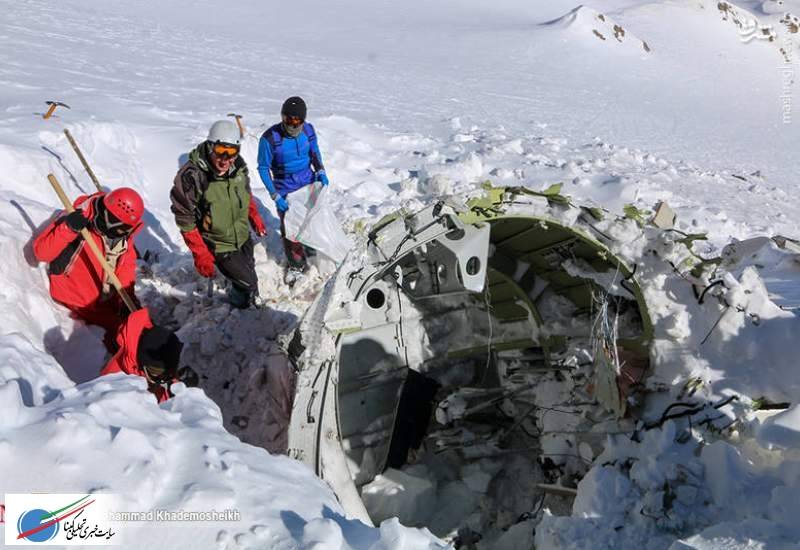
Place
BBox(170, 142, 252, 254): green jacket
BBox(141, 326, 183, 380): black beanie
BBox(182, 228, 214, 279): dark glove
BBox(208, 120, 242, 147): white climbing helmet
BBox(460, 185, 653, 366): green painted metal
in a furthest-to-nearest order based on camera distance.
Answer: BBox(182, 228, 214, 279): dark glove < BBox(170, 142, 252, 254): green jacket < BBox(208, 120, 242, 147): white climbing helmet < BBox(460, 185, 653, 366): green painted metal < BBox(141, 326, 183, 380): black beanie

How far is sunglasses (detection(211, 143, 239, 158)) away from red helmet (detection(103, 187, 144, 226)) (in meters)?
1.06

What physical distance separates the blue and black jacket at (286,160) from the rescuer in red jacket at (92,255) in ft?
7.07

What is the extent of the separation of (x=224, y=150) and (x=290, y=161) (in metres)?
1.52

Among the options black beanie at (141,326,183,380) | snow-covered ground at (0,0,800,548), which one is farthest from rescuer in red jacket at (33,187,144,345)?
black beanie at (141,326,183,380)

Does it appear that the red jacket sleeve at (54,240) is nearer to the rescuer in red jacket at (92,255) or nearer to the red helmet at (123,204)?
the rescuer in red jacket at (92,255)

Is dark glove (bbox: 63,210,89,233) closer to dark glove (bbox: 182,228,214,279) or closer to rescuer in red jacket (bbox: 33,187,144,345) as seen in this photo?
rescuer in red jacket (bbox: 33,187,144,345)

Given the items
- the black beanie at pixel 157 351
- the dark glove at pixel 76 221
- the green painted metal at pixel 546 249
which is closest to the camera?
the black beanie at pixel 157 351

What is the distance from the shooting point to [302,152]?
6977 millimetres

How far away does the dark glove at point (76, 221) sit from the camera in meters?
4.43

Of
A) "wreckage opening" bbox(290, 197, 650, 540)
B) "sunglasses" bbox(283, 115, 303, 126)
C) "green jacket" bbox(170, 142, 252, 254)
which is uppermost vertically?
"sunglasses" bbox(283, 115, 303, 126)

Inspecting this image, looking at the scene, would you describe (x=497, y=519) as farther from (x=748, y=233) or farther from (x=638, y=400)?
(x=748, y=233)

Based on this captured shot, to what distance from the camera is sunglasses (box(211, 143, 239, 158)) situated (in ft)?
17.9

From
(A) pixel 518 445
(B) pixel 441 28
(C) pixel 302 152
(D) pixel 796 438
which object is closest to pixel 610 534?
(D) pixel 796 438

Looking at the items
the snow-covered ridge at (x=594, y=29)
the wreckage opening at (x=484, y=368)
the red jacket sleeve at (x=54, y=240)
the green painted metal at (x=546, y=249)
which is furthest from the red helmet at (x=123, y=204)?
the snow-covered ridge at (x=594, y=29)
